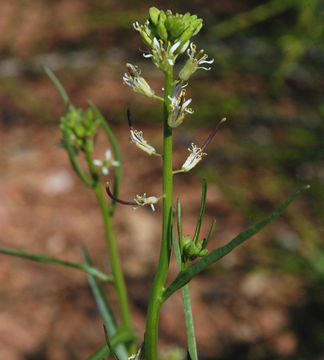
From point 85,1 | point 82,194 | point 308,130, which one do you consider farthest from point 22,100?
point 308,130

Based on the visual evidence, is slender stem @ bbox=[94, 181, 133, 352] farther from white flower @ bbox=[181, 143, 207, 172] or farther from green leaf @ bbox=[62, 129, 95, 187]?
white flower @ bbox=[181, 143, 207, 172]

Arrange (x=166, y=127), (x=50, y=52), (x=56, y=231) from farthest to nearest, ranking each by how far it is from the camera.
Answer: (x=50, y=52), (x=56, y=231), (x=166, y=127)

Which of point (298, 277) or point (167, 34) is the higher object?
point (167, 34)

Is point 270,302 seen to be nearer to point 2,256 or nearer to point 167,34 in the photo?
point 2,256

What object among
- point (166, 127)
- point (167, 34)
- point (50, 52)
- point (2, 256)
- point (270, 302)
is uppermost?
point (50, 52)

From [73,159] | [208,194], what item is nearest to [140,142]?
[73,159]

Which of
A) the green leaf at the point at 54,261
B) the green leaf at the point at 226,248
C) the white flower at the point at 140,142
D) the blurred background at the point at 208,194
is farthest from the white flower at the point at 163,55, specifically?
the blurred background at the point at 208,194

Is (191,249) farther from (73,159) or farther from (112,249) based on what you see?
(73,159)

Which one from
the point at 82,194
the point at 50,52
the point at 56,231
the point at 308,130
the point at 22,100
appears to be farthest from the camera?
the point at 50,52

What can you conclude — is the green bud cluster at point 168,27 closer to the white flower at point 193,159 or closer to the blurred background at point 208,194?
the white flower at point 193,159
